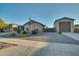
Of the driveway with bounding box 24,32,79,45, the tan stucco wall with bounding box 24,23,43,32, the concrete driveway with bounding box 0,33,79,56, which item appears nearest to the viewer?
the concrete driveway with bounding box 0,33,79,56

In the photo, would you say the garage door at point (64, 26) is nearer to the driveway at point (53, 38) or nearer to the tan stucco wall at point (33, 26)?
the driveway at point (53, 38)

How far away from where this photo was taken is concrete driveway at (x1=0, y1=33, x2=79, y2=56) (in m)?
3.45

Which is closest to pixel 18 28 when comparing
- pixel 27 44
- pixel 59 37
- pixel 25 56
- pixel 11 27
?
pixel 11 27

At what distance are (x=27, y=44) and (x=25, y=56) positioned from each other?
324 mm

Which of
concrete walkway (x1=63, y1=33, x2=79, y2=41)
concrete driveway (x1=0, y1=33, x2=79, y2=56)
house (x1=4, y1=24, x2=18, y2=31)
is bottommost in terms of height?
concrete driveway (x1=0, y1=33, x2=79, y2=56)

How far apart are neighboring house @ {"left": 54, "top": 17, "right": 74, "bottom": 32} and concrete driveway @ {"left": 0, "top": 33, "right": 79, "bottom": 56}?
17 centimetres

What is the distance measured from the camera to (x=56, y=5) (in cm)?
362

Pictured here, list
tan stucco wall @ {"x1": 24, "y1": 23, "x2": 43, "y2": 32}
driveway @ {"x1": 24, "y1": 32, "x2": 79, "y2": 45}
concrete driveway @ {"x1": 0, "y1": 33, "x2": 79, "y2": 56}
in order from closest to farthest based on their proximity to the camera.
A: concrete driveway @ {"x1": 0, "y1": 33, "x2": 79, "y2": 56}, driveway @ {"x1": 24, "y1": 32, "x2": 79, "y2": 45}, tan stucco wall @ {"x1": 24, "y1": 23, "x2": 43, "y2": 32}

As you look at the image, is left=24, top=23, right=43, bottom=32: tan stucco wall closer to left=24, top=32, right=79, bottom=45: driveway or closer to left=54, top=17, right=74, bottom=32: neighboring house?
left=24, top=32, right=79, bottom=45: driveway

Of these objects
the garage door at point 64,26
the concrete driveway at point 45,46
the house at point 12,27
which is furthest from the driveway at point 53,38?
the house at point 12,27

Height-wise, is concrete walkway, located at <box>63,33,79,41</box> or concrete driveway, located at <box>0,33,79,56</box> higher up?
concrete walkway, located at <box>63,33,79,41</box>

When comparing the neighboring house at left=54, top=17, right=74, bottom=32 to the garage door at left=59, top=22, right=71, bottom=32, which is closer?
the neighboring house at left=54, top=17, right=74, bottom=32

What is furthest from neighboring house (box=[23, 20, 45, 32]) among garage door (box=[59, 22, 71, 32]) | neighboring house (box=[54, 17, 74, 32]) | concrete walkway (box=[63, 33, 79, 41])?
concrete walkway (box=[63, 33, 79, 41])

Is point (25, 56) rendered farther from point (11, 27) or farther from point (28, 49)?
point (11, 27)
